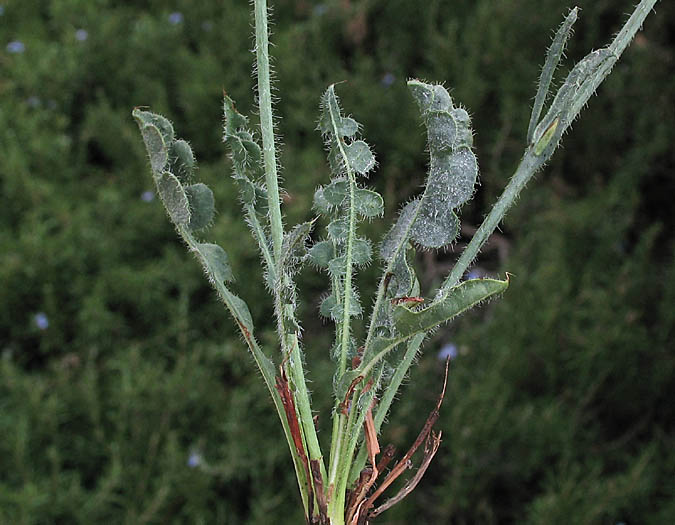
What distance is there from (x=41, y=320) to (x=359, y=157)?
1432 millimetres

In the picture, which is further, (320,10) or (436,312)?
(320,10)

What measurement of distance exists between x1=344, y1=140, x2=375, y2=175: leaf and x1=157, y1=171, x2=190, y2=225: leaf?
0.44 feet

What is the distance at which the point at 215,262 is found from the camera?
62cm

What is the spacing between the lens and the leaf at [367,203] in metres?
0.62

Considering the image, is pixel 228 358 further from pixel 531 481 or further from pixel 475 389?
pixel 531 481

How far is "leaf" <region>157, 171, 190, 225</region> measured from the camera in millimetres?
568

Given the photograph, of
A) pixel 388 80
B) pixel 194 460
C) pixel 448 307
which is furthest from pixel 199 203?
pixel 388 80

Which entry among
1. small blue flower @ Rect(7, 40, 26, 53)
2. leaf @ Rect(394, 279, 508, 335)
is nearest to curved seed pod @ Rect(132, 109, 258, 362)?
leaf @ Rect(394, 279, 508, 335)

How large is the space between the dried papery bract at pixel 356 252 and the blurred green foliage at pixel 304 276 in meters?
1.03

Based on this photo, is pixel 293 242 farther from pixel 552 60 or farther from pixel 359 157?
pixel 552 60

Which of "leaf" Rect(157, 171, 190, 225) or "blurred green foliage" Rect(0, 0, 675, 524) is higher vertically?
"leaf" Rect(157, 171, 190, 225)

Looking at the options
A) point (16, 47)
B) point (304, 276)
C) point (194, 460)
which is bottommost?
point (194, 460)

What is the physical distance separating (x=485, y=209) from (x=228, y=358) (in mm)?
813

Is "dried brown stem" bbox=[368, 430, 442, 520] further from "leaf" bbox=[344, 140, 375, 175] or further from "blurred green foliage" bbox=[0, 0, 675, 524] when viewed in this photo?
"blurred green foliage" bbox=[0, 0, 675, 524]
